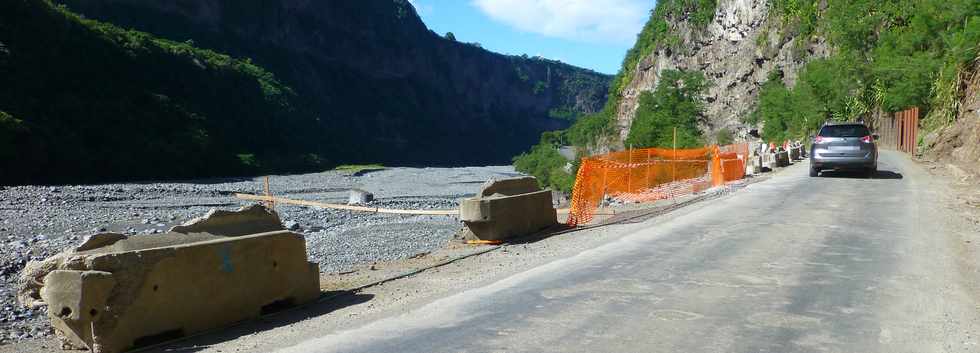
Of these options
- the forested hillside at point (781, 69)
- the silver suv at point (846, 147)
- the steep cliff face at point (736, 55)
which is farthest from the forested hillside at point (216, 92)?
the steep cliff face at point (736, 55)

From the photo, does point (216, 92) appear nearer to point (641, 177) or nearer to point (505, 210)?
point (641, 177)

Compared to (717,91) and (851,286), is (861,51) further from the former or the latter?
(851,286)

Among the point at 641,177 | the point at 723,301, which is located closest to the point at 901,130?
the point at 641,177

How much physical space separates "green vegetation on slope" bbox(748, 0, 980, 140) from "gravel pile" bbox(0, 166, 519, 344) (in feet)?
79.5

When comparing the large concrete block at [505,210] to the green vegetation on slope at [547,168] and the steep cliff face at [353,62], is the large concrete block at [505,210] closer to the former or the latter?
the green vegetation on slope at [547,168]

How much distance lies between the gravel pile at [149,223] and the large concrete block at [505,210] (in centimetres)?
409

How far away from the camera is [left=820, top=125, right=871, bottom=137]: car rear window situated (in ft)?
70.8

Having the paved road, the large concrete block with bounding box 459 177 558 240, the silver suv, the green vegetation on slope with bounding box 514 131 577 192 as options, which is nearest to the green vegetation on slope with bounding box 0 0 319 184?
the green vegetation on slope with bounding box 514 131 577 192

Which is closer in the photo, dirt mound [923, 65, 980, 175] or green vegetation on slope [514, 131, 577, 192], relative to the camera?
dirt mound [923, 65, 980, 175]

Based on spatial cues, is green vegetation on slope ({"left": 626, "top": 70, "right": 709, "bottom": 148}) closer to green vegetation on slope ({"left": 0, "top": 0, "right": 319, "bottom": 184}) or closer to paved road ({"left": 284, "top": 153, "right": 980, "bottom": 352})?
green vegetation on slope ({"left": 0, "top": 0, "right": 319, "bottom": 184})

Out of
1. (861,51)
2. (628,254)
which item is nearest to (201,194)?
(628,254)

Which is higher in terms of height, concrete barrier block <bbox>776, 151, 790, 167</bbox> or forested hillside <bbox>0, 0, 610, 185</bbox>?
forested hillside <bbox>0, 0, 610, 185</bbox>

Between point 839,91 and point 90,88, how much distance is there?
56.5 m

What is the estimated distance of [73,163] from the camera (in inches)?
1907
